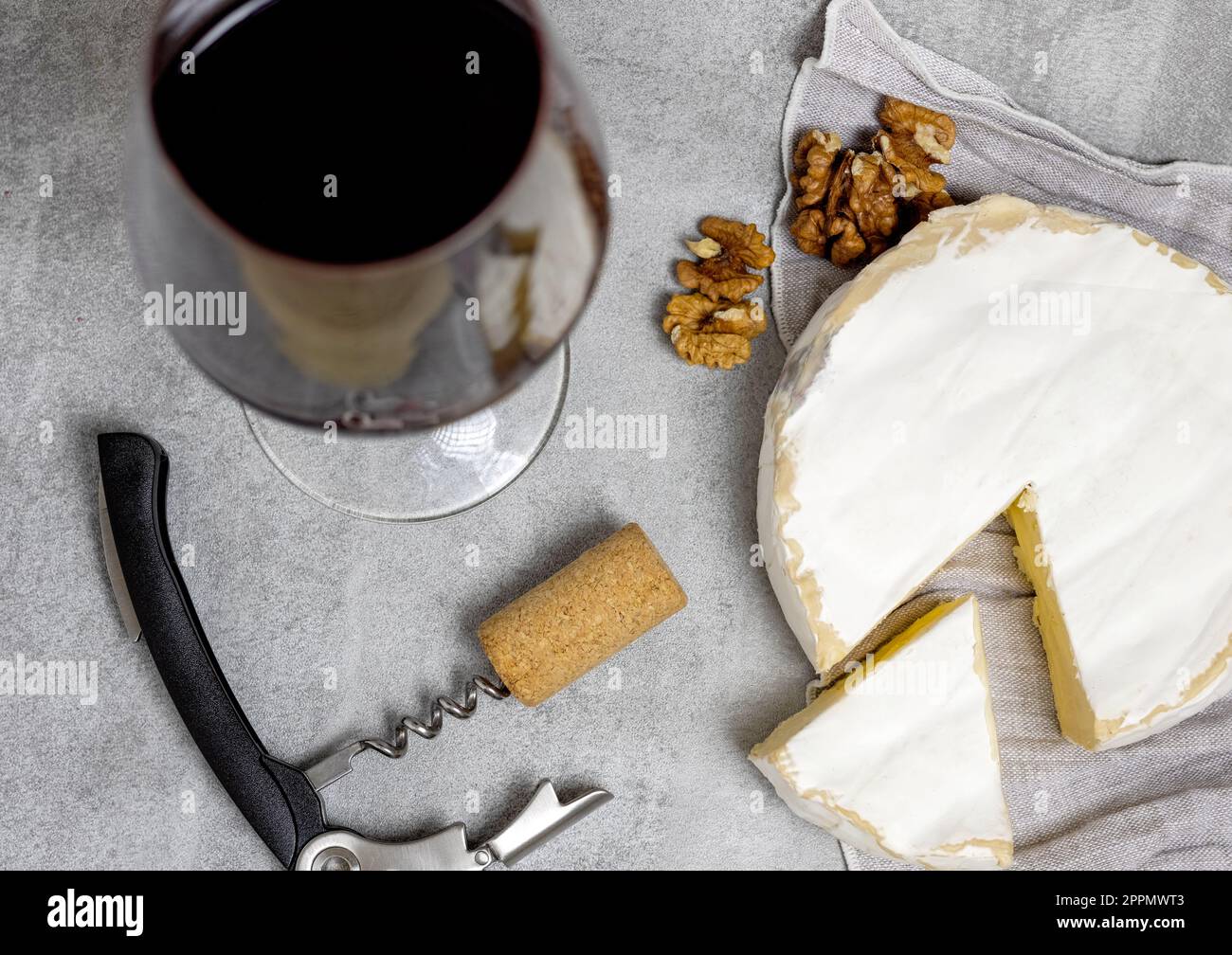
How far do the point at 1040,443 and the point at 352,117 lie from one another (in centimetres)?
61

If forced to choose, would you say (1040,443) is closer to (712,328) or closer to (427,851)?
(712,328)

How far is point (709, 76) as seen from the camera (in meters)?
0.98

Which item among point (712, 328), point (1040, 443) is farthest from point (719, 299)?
point (1040, 443)

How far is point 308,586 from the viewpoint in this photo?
934 millimetres

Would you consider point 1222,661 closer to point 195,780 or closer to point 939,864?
point 939,864

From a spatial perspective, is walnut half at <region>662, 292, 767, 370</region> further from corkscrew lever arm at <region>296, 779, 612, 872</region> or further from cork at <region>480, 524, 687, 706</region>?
corkscrew lever arm at <region>296, 779, 612, 872</region>

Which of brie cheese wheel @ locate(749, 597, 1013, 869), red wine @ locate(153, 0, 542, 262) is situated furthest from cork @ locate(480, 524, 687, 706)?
red wine @ locate(153, 0, 542, 262)

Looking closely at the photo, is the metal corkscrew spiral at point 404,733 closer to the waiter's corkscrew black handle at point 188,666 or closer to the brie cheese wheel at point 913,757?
the waiter's corkscrew black handle at point 188,666

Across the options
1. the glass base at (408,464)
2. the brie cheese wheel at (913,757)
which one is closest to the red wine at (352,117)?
the glass base at (408,464)

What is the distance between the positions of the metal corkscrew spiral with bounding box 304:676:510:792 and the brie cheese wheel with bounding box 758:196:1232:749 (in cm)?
26

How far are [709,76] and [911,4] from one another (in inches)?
7.9

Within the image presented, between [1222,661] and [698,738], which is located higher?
[1222,661]

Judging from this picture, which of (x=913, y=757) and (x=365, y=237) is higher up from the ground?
(x=365, y=237)
